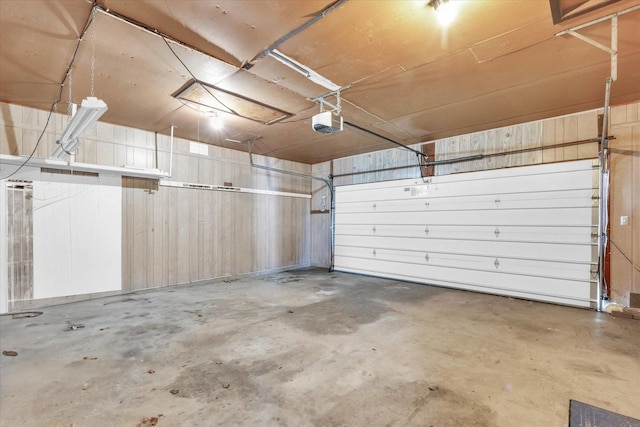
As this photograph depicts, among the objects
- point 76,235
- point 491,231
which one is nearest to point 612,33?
point 491,231

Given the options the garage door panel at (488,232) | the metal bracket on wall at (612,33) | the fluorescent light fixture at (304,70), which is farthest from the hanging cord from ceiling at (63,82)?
the garage door panel at (488,232)

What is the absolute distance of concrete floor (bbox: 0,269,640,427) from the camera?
1.80 m

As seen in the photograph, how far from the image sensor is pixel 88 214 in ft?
14.4

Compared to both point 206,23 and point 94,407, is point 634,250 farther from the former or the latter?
point 94,407

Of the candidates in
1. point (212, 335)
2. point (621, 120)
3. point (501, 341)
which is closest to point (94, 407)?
point (212, 335)

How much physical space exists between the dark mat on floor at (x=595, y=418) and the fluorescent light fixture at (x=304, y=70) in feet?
11.0

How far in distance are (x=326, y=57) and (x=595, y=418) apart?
3278 millimetres

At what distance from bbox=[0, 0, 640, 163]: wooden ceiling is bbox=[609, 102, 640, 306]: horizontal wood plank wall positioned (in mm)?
324

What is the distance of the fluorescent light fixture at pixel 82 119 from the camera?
2019mm

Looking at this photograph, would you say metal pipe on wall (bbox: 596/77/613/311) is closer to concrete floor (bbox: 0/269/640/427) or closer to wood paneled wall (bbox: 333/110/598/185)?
wood paneled wall (bbox: 333/110/598/185)

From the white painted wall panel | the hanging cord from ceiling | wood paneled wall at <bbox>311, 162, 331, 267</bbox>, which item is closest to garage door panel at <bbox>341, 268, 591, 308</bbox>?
wood paneled wall at <bbox>311, 162, 331, 267</bbox>

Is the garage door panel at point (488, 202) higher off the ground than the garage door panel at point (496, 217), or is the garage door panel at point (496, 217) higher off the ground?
the garage door panel at point (488, 202)

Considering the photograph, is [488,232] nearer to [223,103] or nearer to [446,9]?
[446,9]

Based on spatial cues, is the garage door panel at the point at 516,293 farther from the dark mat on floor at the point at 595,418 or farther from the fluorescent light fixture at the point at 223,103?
the fluorescent light fixture at the point at 223,103
